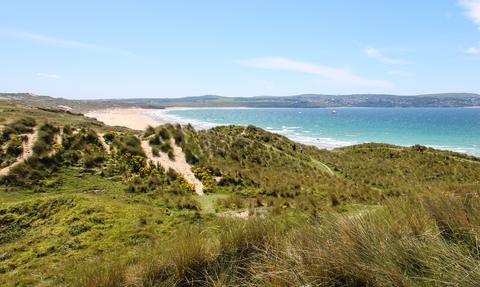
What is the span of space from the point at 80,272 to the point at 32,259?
117 inches

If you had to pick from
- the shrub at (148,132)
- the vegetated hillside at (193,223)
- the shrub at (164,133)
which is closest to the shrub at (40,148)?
the vegetated hillside at (193,223)

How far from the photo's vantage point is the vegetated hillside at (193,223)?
→ 2.76m

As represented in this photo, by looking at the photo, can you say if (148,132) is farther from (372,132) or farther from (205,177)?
(372,132)

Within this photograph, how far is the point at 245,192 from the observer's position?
439 inches

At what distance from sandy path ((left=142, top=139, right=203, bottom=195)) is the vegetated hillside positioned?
0.53ft

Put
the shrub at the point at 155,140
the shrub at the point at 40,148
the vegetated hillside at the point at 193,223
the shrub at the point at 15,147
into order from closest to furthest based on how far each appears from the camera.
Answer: the vegetated hillside at the point at 193,223, the shrub at the point at 15,147, the shrub at the point at 40,148, the shrub at the point at 155,140

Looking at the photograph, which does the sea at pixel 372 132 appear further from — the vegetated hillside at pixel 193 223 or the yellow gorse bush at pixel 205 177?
the vegetated hillside at pixel 193 223

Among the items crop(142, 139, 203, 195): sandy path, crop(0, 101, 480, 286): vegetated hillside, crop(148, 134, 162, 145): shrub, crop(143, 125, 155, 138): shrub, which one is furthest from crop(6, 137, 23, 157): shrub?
crop(143, 125, 155, 138): shrub

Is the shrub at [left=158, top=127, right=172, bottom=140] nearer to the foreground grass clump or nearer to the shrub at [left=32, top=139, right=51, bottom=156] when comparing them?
the shrub at [left=32, top=139, right=51, bottom=156]

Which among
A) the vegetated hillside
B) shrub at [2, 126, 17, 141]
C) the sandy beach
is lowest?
the sandy beach

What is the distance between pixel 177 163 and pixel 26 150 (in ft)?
20.1

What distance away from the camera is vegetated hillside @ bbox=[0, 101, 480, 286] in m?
2.76

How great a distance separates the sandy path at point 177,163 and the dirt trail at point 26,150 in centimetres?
462

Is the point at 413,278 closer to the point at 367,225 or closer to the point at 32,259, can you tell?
the point at 367,225
